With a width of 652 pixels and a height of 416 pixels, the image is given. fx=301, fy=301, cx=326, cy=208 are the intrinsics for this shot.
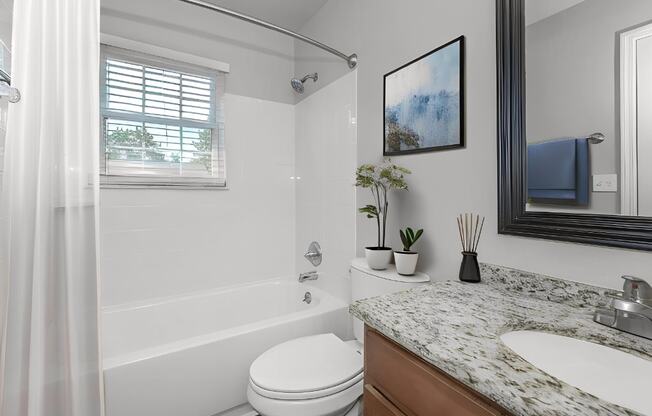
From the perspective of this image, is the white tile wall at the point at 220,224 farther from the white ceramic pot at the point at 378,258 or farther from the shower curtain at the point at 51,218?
the white ceramic pot at the point at 378,258

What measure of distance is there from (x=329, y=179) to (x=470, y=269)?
1.19m

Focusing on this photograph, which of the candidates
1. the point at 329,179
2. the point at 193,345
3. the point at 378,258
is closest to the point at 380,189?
the point at 378,258

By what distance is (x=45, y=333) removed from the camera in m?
0.85

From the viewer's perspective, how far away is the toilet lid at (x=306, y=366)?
3.62ft

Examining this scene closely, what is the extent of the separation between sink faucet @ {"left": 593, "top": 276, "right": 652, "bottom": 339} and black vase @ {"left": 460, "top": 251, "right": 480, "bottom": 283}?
1.29 feet

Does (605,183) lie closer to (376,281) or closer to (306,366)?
(376,281)

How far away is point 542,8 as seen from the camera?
994mm

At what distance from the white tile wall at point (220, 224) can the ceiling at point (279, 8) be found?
0.63m

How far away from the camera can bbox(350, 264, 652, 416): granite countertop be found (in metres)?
0.47

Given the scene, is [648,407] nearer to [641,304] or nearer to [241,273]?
[641,304]

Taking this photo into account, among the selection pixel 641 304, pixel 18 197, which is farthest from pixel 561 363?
pixel 18 197

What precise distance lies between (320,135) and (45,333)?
1.79 m

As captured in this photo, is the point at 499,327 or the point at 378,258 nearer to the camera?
the point at 499,327

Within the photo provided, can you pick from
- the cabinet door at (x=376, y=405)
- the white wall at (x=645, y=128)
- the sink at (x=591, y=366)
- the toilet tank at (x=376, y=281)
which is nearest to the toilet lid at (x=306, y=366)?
the toilet tank at (x=376, y=281)
